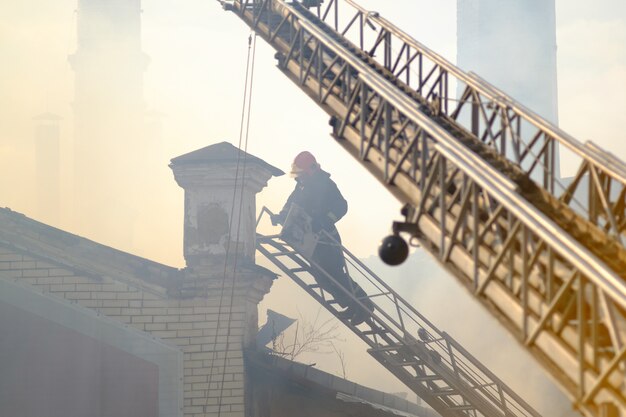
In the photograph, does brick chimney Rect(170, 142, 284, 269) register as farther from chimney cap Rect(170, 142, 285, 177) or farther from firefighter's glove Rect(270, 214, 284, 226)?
firefighter's glove Rect(270, 214, 284, 226)

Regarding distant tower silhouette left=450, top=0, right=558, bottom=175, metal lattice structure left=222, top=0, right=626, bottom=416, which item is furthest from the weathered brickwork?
distant tower silhouette left=450, top=0, right=558, bottom=175

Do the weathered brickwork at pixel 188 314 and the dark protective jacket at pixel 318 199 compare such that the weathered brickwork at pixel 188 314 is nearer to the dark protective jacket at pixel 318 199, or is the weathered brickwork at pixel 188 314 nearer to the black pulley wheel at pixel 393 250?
the dark protective jacket at pixel 318 199

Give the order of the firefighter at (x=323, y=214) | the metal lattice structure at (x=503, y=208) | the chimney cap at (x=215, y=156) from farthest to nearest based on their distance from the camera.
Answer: the chimney cap at (x=215, y=156) < the firefighter at (x=323, y=214) < the metal lattice structure at (x=503, y=208)

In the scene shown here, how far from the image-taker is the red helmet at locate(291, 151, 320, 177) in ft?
63.8

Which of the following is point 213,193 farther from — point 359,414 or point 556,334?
point 556,334

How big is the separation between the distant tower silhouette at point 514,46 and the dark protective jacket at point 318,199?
60096mm

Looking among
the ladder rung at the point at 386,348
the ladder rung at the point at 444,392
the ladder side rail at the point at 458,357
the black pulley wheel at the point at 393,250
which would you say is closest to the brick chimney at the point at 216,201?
the ladder side rail at the point at 458,357

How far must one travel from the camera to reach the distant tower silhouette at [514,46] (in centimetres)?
8025

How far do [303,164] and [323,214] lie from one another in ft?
3.14

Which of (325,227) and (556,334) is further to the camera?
(325,227)

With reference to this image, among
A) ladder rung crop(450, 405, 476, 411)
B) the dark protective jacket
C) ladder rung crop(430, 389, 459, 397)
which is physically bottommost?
ladder rung crop(450, 405, 476, 411)

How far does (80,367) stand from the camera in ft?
65.8

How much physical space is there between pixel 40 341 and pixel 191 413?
3229 millimetres

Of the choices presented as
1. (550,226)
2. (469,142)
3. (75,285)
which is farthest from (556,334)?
(75,285)
